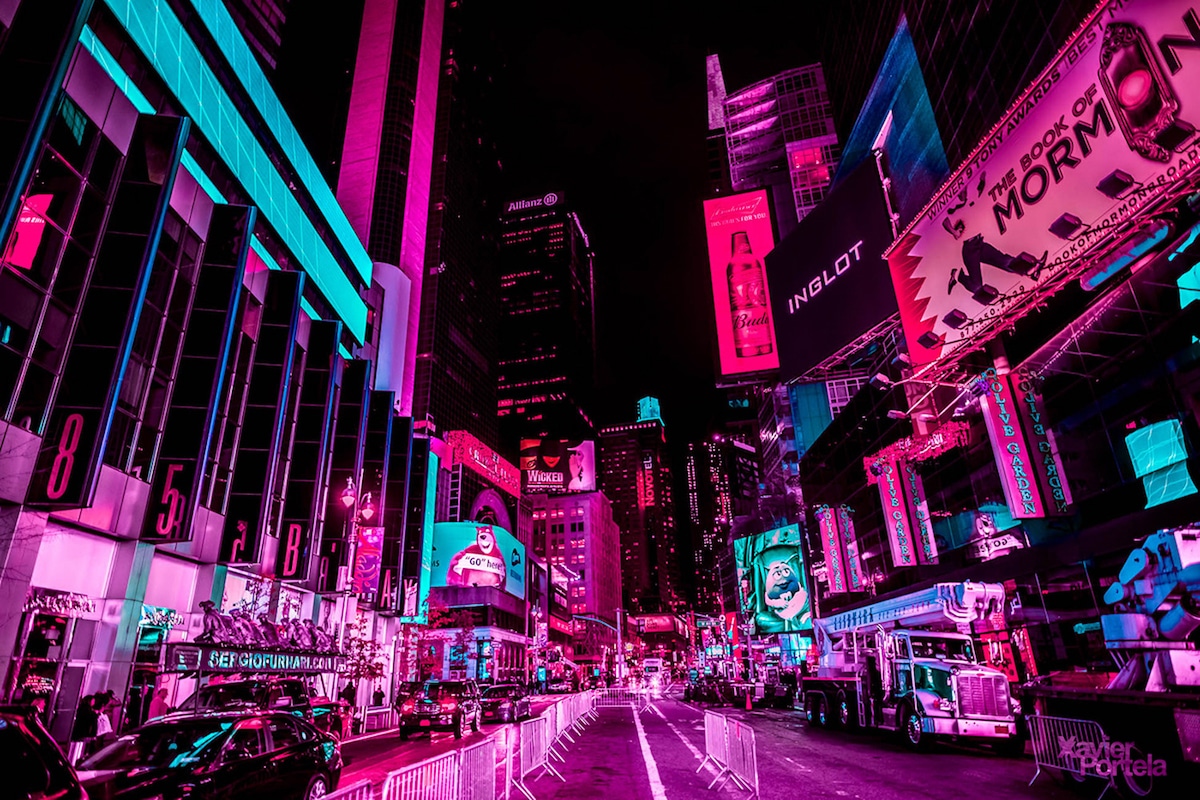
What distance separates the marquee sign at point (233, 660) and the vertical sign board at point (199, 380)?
11.5 ft

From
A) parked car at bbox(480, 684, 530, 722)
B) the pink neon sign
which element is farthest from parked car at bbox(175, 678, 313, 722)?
the pink neon sign

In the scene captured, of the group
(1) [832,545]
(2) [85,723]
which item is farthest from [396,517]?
(2) [85,723]

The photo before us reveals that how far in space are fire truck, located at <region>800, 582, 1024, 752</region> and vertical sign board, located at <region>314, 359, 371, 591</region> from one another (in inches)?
951

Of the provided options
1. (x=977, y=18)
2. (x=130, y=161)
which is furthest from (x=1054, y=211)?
(x=130, y=161)

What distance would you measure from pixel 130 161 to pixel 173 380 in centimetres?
676

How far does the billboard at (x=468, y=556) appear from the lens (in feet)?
261

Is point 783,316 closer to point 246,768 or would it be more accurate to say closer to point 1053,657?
point 1053,657

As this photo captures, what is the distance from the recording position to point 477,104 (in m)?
149

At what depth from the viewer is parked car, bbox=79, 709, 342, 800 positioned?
7203mm

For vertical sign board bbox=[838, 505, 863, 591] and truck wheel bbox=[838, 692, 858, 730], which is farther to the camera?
vertical sign board bbox=[838, 505, 863, 591]

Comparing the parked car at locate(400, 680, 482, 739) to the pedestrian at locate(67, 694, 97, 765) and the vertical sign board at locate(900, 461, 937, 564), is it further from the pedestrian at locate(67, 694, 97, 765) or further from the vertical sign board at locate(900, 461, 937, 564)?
the vertical sign board at locate(900, 461, 937, 564)

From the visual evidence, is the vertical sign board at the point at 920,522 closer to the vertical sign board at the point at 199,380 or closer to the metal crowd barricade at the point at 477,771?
the metal crowd barricade at the point at 477,771

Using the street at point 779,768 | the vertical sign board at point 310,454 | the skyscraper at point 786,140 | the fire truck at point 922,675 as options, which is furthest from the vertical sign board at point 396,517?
the skyscraper at point 786,140

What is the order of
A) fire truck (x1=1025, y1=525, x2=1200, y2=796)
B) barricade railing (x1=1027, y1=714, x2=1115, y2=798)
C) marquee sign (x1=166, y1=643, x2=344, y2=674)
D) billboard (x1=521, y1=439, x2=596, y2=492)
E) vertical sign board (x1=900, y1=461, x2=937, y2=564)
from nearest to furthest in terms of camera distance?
fire truck (x1=1025, y1=525, x2=1200, y2=796) < barricade railing (x1=1027, y1=714, x2=1115, y2=798) < marquee sign (x1=166, y1=643, x2=344, y2=674) < vertical sign board (x1=900, y1=461, x2=937, y2=564) < billboard (x1=521, y1=439, x2=596, y2=492)
